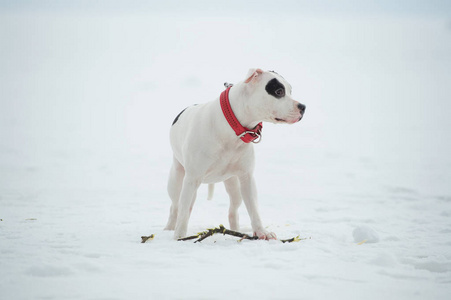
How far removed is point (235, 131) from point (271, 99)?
0.52 meters

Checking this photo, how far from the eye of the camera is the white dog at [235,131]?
160 inches

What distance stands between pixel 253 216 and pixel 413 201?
535 cm

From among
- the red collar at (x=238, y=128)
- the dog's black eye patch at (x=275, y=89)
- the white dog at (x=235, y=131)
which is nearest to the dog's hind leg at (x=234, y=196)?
the white dog at (x=235, y=131)

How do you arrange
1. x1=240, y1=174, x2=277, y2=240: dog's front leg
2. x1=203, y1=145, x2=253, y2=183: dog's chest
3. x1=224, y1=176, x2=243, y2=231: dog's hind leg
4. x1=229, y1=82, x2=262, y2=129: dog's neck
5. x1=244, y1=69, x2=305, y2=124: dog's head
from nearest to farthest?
x1=244, y1=69, x2=305, y2=124: dog's head → x1=229, y1=82, x2=262, y2=129: dog's neck → x1=203, y1=145, x2=253, y2=183: dog's chest → x1=240, y1=174, x2=277, y2=240: dog's front leg → x1=224, y1=176, x2=243, y2=231: dog's hind leg

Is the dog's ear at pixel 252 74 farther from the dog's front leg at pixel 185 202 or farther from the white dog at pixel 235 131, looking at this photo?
the dog's front leg at pixel 185 202

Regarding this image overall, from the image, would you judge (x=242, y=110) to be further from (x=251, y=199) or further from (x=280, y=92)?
(x=251, y=199)

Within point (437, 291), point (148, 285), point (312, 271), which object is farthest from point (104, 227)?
point (437, 291)

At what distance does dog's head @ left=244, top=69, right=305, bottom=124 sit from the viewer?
400 cm

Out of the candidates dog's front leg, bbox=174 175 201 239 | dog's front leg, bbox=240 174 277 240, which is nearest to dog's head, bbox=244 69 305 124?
dog's front leg, bbox=240 174 277 240

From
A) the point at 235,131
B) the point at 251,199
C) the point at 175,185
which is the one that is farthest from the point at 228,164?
the point at 175,185

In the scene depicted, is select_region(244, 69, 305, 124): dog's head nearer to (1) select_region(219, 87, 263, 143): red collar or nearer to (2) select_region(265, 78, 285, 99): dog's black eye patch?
(2) select_region(265, 78, 285, 99): dog's black eye patch

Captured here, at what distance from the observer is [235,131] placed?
4219mm

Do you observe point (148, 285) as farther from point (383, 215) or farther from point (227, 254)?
point (383, 215)

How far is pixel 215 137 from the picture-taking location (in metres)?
4.29
